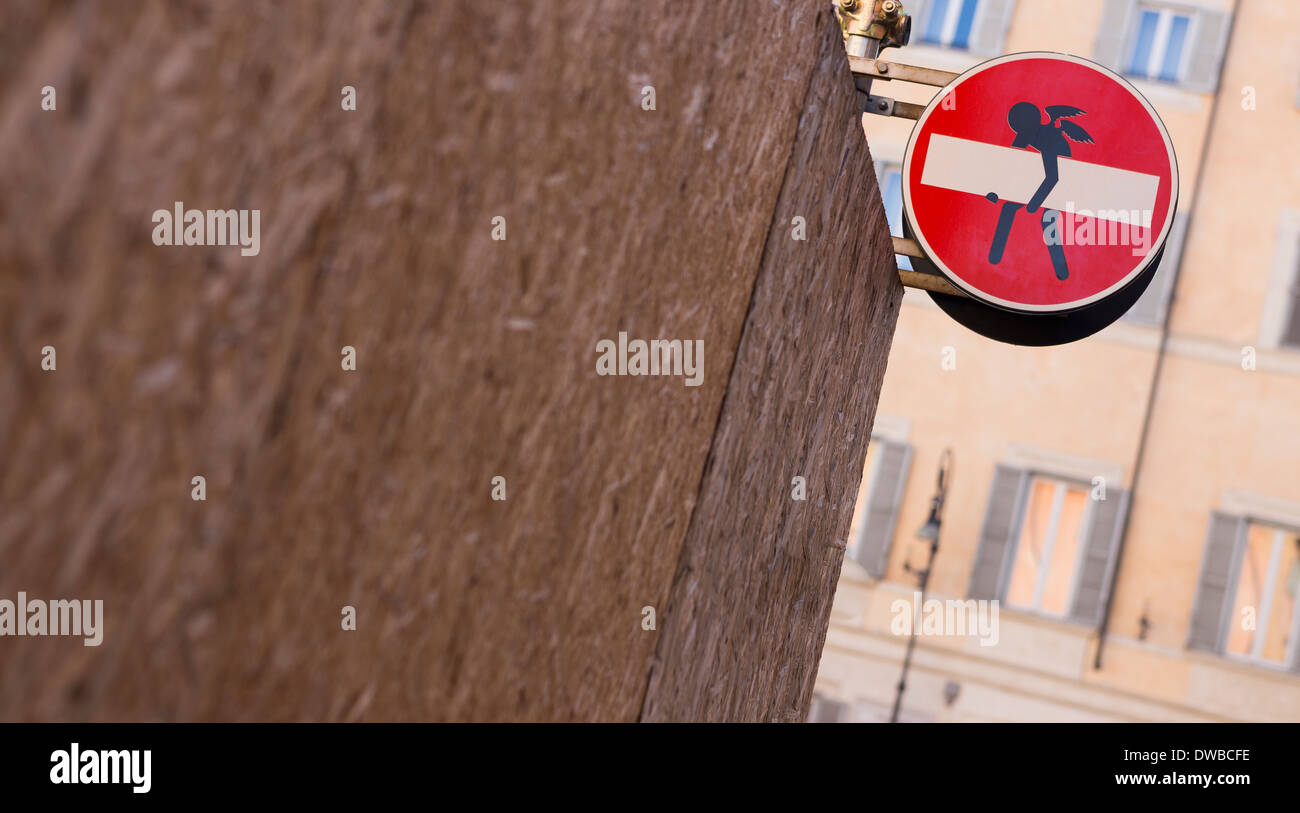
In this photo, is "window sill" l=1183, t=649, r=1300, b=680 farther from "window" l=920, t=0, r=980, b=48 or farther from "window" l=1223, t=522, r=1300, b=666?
"window" l=920, t=0, r=980, b=48

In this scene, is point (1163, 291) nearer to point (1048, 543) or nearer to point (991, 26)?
point (1048, 543)

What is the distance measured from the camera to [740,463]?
5.35 feet

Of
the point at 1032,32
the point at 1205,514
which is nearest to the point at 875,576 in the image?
the point at 1205,514

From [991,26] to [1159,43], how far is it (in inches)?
73.0

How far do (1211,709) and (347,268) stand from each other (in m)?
12.8

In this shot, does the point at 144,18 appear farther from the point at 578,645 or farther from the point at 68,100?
the point at 578,645

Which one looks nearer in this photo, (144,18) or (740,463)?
(144,18)

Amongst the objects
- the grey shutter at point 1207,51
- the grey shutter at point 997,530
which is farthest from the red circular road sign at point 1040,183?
the grey shutter at point 1207,51

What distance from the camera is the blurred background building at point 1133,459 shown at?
12.1 m

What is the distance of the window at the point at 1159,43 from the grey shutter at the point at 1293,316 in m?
Answer: 2.55

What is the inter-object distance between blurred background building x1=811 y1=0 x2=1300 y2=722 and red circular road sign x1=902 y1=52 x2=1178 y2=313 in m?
9.95

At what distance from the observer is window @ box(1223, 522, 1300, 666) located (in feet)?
38.8

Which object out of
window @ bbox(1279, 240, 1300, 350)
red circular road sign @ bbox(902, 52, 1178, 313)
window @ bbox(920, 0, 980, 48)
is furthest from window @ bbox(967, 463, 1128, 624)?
red circular road sign @ bbox(902, 52, 1178, 313)

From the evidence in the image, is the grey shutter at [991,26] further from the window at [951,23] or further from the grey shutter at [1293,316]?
the grey shutter at [1293,316]
